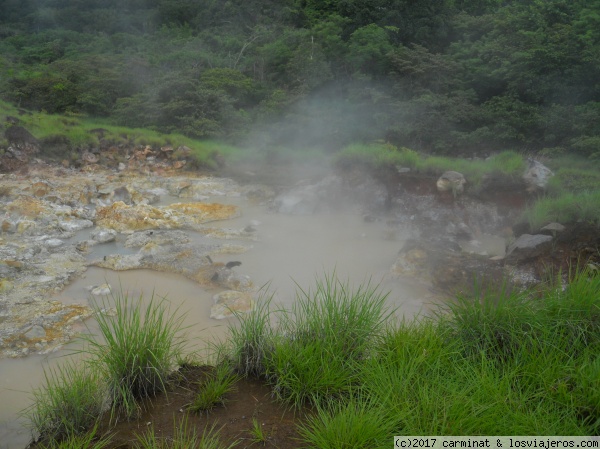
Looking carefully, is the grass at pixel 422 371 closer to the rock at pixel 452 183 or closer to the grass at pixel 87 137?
the rock at pixel 452 183

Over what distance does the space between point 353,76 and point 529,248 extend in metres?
9.42

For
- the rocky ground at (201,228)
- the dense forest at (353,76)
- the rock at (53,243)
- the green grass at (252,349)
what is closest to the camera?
the green grass at (252,349)

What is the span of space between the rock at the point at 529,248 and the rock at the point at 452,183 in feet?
6.90

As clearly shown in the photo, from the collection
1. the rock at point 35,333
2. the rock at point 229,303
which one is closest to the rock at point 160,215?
the rock at point 229,303

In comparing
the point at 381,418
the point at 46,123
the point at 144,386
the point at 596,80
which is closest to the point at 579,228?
the point at 381,418

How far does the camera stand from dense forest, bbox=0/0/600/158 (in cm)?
1021

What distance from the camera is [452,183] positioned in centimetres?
712

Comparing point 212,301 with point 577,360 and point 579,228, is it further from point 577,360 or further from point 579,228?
point 579,228

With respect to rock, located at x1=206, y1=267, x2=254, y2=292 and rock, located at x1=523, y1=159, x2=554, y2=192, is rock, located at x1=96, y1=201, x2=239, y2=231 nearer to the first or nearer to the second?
rock, located at x1=206, y1=267, x2=254, y2=292

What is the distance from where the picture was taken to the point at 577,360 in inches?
95.1

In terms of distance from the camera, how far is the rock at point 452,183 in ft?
23.2

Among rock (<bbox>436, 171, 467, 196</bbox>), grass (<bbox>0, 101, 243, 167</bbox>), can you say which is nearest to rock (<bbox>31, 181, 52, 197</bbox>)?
grass (<bbox>0, 101, 243, 167</bbox>)

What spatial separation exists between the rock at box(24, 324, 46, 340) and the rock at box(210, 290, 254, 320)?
1353 millimetres

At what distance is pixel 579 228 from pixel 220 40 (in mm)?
15464
